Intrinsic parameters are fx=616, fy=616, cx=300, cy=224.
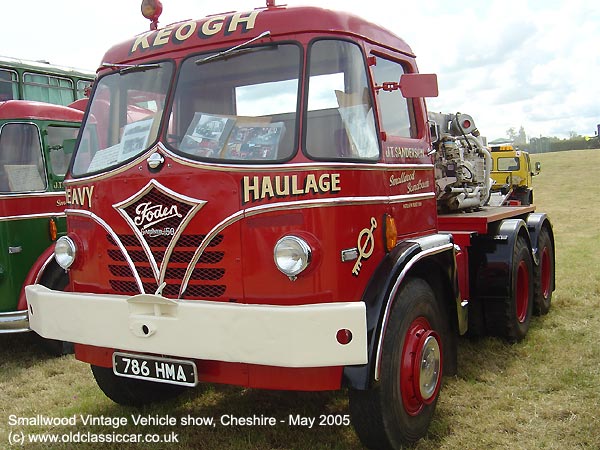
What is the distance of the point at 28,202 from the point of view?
19.6ft

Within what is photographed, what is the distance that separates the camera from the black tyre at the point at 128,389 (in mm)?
4426

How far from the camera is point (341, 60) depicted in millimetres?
3586

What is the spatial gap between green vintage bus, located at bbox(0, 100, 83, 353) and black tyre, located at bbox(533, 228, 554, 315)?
4.84m

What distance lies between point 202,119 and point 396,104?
4.39 feet

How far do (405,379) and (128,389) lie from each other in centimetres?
210

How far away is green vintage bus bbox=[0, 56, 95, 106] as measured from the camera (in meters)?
7.47

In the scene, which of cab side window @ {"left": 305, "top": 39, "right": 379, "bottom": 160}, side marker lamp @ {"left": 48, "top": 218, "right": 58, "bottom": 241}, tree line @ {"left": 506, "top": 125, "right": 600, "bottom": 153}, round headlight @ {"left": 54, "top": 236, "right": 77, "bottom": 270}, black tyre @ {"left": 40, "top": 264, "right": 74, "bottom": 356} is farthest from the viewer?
tree line @ {"left": 506, "top": 125, "right": 600, "bottom": 153}

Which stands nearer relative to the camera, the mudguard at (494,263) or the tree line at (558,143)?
the mudguard at (494,263)

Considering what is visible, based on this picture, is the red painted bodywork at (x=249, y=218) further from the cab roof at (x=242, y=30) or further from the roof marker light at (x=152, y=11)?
the roof marker light at (x=152, y=11)

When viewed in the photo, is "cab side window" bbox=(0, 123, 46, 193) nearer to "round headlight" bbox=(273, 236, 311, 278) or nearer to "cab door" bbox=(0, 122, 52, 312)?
"cab door" bbox=(0, 122, 52, 312)

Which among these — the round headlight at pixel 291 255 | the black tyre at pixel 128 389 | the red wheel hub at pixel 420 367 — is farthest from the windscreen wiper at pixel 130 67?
the red wheel hub at pixel 420 367

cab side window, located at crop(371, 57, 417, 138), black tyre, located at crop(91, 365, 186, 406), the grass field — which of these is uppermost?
cab side window, located at crop(371, 57, 417, 138)

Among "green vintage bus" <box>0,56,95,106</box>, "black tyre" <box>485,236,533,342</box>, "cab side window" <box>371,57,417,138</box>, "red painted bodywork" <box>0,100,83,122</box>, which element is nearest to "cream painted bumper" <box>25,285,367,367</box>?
"cab side window" <box>371,57,417,138</box>

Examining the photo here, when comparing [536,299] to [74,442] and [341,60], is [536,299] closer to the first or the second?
[341,60]
